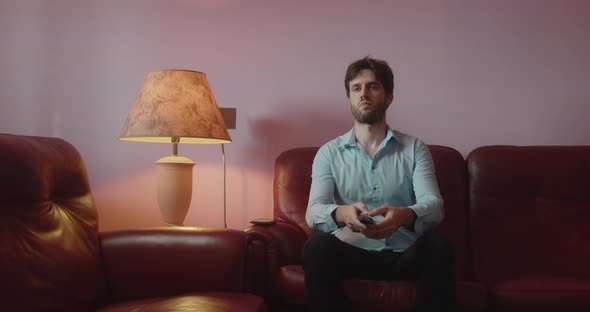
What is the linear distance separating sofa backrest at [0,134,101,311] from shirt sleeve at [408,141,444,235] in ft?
3.74

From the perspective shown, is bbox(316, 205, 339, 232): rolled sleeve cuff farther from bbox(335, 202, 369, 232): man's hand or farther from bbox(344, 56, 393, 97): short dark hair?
bbox(344, 56, 393, 97): short dark hair

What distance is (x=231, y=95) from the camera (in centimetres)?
293

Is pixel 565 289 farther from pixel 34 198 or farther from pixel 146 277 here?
pixel 34 198

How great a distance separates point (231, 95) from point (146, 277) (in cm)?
136

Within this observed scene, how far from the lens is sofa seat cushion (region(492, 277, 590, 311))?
6.11 ft

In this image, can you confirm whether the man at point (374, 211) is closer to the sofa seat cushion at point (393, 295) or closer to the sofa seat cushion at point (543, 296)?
the sofa seat cushion at point (393, 295)

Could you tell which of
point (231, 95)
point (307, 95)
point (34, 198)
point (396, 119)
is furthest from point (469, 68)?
point (34, 198)

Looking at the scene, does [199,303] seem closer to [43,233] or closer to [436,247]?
[43,233]

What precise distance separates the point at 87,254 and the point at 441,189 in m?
1.58

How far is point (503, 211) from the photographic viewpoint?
2.46 metres

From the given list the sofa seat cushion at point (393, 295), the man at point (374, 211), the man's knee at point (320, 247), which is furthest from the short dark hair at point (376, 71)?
the sofa seat cushion at point (393, 295)

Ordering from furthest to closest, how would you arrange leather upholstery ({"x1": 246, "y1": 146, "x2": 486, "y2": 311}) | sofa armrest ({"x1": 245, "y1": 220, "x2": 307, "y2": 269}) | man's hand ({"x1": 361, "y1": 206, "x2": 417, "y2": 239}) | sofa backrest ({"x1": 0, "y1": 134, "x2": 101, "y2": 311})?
sofa armrest ({"x1": 245, "y1": 220, "x2": 307, "y2": 269}) → leather upholstery ({"x1": 246, "y1": 146, "x2": 486, "y2": 311}) → man's hand ({"x1": 361, "y1": 206, "x2": 417, "y2": 239}) → sofa backrest ({"x1": 0, "y1": 134, "x2": 101, "y2": 311})

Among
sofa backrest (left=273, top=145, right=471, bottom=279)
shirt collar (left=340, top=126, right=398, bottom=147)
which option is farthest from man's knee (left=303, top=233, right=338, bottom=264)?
sofa backrest (left=273, top=145, right=471, bottom=279)

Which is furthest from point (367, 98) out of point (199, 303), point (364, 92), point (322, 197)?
point (199, 303)
